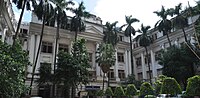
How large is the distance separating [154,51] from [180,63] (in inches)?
434

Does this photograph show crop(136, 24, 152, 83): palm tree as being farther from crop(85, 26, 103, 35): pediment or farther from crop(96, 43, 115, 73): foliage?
crop(96, 43, 115, 73): foliage

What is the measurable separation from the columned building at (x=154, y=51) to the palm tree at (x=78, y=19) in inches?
618

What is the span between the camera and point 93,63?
35375 mm

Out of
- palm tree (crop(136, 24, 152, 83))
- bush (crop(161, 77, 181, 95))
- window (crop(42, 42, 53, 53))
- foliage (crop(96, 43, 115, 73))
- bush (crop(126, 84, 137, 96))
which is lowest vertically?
bush (crop(126, 84, 137, 96))

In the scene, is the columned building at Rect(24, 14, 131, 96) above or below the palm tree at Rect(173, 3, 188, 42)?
below

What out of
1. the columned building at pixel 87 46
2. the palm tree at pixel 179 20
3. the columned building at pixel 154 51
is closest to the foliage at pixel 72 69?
the columned building at pixel 87 46

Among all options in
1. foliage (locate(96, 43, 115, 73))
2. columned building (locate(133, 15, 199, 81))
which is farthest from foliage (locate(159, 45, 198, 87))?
foliage (locate(96, 43, 115, 73))

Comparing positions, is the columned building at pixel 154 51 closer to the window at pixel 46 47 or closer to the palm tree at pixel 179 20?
the palm tree at pixel 179 20

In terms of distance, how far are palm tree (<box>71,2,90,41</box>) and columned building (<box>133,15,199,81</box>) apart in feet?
51.5

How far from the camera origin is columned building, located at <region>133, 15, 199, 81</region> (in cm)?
3350

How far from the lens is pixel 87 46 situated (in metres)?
35.9

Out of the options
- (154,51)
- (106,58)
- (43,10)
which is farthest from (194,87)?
(154,51)

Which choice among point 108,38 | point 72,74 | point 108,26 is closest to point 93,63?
point 108,38

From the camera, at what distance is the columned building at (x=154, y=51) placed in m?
33.5
